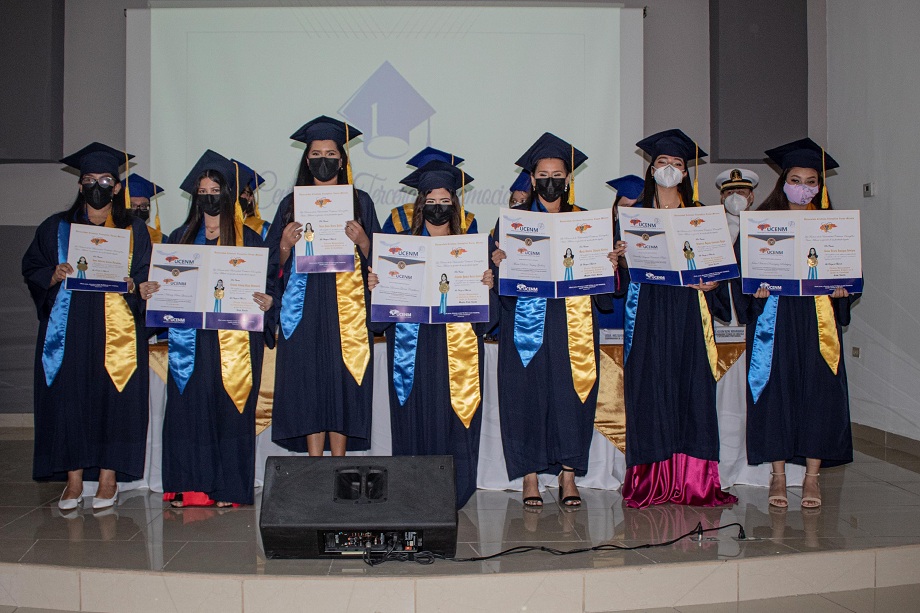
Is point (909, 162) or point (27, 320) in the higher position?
point (909, 162)

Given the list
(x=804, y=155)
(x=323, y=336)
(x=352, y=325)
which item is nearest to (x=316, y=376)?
(x=323, y=336)

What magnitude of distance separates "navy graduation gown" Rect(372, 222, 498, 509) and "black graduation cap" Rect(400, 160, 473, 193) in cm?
60

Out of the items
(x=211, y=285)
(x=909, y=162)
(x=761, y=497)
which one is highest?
(x=909, y=162)

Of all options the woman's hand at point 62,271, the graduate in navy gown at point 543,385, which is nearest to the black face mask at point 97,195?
the woman's hand at point 62,271

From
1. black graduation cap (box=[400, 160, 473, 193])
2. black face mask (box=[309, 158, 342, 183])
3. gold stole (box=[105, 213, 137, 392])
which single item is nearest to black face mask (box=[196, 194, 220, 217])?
gold stole (box=[105, 213, 137, 392])

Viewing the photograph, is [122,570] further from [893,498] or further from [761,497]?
[893,498]

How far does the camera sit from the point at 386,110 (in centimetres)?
650

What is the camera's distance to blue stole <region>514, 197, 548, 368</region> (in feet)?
13.7

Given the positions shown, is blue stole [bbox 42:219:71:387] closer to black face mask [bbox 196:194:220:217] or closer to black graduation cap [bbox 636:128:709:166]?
black face mask [bbox 196:194:220:217]

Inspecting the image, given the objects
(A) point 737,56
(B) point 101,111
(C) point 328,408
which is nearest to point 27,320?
(B) point 101,111

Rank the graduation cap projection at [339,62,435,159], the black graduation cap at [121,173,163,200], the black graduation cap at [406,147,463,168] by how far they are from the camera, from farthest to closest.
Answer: the graduation cap projection at [339,62,435,159] → the black graduation cap at [121,173,163,200] → the black graduation cap at [406,147,463,168]

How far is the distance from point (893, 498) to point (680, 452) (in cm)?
121

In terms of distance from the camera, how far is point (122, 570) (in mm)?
3125

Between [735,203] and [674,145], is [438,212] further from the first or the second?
[735,203]
